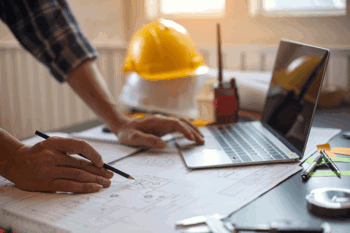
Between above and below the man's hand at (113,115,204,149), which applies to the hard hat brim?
above

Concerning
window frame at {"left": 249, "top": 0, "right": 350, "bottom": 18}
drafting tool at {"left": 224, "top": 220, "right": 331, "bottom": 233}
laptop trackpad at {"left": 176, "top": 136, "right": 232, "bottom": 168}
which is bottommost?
laptop trackpad at {"left": 176, "top": 136, "right": 232, "bottom": 168}

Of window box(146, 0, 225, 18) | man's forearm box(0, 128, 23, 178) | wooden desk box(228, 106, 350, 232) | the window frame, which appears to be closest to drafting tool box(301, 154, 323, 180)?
wooden desk box(228, 106, 350, 232)

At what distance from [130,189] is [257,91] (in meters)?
0.79

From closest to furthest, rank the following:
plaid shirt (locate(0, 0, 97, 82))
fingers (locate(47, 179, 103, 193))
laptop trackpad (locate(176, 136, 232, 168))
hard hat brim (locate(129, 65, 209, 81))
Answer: fingers (locate(47, 179, 103, 193)) < laptop trackpad (locate(176, 136, 232, 168)) < plaid shirt (locate(0, 0, 97, 82)) < hard hat brim (locate(129, 65, 209, 81))

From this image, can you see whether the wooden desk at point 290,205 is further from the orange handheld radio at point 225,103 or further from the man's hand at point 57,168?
the orange handheld radio at point 225,103

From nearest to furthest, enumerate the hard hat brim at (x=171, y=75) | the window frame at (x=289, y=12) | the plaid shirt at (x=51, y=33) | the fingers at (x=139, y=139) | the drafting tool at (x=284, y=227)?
the drafting tool at (x=284, y=227)
the fingers at (x=139, y=139)
the plaid shirt at (x=51, y=33)
the hard hat brim at (x=171, y=75)
the window frame at (x=289, y=12)

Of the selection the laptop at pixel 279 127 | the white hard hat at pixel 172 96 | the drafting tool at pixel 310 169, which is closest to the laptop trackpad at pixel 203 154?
the laptop at pixel 279 127

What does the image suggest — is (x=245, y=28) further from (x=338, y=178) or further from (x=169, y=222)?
(x=169, y=222)

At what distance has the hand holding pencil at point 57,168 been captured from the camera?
0.57 metres

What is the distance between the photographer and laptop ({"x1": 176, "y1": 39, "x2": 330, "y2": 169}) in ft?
2.28

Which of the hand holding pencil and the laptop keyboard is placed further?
the laptop keyboard

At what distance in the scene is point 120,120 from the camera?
3.04 feet

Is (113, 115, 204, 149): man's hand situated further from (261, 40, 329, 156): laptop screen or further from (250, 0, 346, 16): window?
(250, 0, 346, 16): window

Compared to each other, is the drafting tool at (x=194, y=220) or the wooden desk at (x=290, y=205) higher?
the drafting tool at (x=194, y=220)
